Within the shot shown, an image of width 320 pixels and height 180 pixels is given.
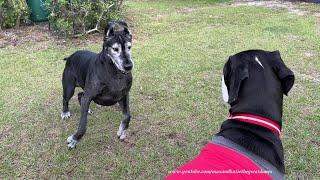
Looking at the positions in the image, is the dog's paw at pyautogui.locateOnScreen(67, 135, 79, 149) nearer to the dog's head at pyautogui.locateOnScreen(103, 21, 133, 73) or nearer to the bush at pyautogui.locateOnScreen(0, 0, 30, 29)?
the dog's head at pyautogui.locateOnScreen(103, 21, 133, 73)

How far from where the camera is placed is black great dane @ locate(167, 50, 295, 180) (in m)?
2.73

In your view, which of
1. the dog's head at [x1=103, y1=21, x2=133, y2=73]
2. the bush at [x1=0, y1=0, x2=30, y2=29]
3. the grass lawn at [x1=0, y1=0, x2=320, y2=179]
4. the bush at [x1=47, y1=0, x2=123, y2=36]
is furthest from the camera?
the bush at [x1=0, y1=0, x2=30, y2=29]

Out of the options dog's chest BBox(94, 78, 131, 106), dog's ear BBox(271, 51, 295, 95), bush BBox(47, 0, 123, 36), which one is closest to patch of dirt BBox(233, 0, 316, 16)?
bush BBox(47, 0, 123, 36)

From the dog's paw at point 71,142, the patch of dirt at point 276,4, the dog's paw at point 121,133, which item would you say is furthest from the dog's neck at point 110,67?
the patch of dirt at point 276,4

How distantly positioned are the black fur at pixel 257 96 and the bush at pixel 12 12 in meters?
7.17

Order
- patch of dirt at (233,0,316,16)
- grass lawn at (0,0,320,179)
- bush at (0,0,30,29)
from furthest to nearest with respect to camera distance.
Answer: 1. patch of dirt at (233,0,316,16)
2. bush at (0,0,30,29)
3. grass lawn at (0,0,320,179)

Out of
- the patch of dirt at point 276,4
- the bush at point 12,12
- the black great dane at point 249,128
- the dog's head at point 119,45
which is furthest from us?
the patch of dirt at point 276,4

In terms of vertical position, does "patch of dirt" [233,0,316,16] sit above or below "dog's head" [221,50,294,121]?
below

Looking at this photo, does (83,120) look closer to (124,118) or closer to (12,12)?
(124,118)

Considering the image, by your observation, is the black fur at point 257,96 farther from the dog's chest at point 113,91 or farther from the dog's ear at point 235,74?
the dog's chest at point 113,91

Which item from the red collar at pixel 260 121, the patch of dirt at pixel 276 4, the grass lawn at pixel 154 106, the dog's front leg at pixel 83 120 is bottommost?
the grass lawn at pixel 154 106

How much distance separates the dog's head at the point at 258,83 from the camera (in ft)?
10.2

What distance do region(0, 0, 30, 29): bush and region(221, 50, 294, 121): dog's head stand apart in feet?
23.6

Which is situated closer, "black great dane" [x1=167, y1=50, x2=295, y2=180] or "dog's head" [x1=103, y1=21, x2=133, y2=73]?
"black great dane" [x1=167, y1=50, x2=295, y2=180]
